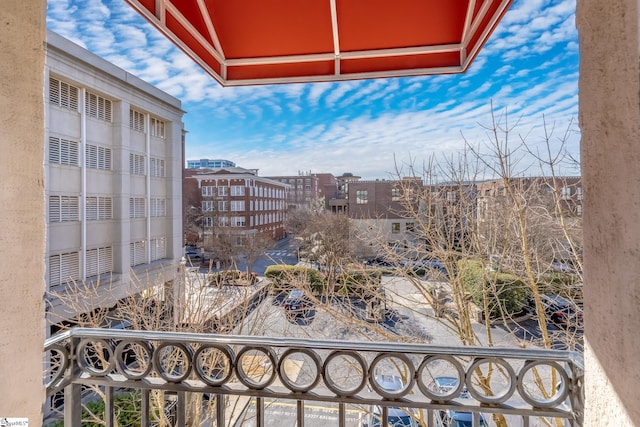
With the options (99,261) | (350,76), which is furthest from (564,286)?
(99,261)

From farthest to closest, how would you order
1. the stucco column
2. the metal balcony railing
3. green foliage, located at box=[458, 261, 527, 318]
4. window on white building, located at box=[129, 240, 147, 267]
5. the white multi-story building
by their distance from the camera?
1. window on white building, located at box=[129, 240, 147, 267]
2. the white multi-story building
3. green foliage, located at box=[458, 261, 527, 318]
4. the metal balcony railing
5. the stucco column

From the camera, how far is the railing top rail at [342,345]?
3.72ft

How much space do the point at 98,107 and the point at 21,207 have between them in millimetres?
11493

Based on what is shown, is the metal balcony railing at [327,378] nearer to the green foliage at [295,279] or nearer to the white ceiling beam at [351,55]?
the white ceiling beam at [351,55]

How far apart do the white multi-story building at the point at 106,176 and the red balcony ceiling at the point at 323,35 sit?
579 centimetres

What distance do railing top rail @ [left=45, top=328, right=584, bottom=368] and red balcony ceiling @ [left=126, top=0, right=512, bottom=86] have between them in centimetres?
145

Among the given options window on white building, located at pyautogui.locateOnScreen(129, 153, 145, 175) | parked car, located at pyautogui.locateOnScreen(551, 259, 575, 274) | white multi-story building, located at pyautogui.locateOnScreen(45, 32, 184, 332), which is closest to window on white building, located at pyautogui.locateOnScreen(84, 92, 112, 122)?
white multi-story building, located at pyautogui.locateOnScreen(45, 32, 184, 332)

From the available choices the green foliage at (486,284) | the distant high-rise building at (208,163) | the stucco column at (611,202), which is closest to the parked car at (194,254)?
the green foliage at (486,284)

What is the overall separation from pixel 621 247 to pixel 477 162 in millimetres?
3905

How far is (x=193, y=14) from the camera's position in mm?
1748

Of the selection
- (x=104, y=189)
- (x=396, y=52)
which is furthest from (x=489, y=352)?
(x=104, y=189)

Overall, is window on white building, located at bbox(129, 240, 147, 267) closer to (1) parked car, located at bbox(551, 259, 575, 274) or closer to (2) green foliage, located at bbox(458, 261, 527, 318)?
(2) green foliage, located at bbox(458, 261, 527, 318)

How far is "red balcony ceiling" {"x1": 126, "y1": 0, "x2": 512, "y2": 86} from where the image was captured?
1671 mm

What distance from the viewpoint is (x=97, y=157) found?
9.84m
